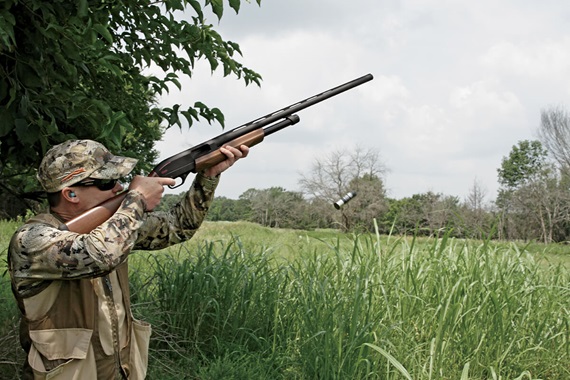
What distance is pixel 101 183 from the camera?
2.77 metres

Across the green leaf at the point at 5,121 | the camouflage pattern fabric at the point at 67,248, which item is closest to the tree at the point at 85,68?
the green leaf at the point at 5,121

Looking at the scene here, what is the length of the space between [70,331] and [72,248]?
0.39 meters

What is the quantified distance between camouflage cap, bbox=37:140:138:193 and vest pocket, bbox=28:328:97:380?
62cm

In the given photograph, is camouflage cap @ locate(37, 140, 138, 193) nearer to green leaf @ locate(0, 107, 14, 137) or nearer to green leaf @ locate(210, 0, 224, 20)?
green leaf @ locate(0, 107, 14, 137)

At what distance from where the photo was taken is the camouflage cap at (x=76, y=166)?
267 cm

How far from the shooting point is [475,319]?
4.30m

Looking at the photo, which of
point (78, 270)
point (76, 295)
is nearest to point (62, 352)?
point (76, 295)

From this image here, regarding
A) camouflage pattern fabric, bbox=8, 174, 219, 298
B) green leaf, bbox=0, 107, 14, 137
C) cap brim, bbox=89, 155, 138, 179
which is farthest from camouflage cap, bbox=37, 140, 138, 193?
green leaf, bbox=0, 107, 14, 137

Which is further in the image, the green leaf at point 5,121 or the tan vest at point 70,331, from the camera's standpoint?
the green leaf at point 5,121

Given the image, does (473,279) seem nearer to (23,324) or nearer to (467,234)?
(467,234)

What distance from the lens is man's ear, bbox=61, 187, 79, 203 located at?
2.70 metres

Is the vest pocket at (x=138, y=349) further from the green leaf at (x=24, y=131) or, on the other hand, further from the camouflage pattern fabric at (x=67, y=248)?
the green leaf at (x=24, y=131)

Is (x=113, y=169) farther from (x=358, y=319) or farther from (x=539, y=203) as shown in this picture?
(x=539, y=203)

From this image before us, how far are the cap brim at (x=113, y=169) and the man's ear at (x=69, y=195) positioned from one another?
0.11 metres
